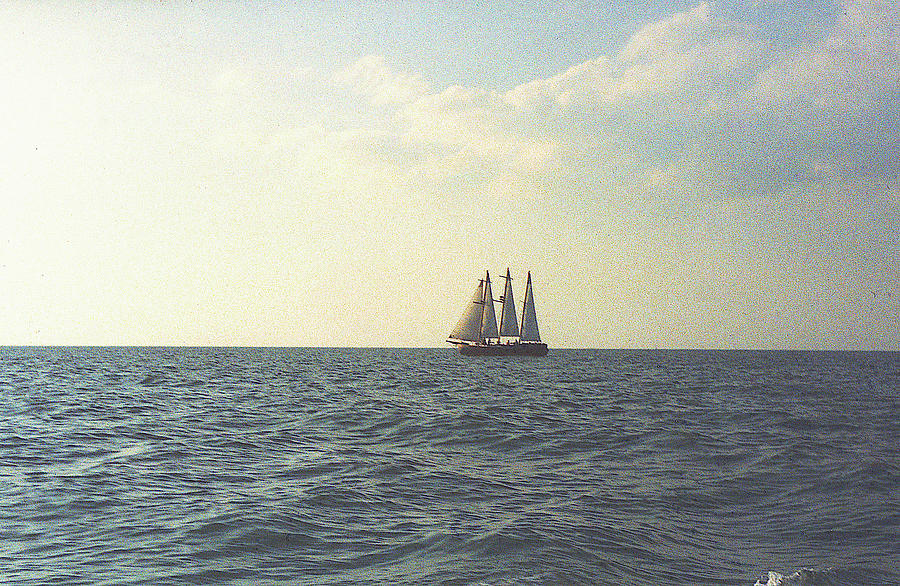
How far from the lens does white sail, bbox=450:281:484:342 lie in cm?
12189

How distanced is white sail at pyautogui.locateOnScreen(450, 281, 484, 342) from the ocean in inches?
3475

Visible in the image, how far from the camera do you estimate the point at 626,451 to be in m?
23.4

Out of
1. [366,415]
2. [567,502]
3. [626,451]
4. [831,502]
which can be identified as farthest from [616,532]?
[366,415]

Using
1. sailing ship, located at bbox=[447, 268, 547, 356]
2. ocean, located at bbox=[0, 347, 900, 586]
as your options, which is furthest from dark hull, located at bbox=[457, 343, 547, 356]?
ocean, located at bbox=[0, 347, 900, 586]

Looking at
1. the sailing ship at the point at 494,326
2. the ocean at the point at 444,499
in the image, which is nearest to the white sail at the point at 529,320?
the sailing ship at the point at 494,326

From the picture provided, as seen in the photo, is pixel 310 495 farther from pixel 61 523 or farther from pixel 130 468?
pixel 130 468

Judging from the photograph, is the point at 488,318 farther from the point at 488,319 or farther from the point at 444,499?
the point at 444,499

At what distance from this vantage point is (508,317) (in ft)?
410

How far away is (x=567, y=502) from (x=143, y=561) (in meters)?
A: 8.80

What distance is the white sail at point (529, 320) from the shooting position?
12162cm

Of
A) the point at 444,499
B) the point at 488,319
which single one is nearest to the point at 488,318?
the point at 488,319

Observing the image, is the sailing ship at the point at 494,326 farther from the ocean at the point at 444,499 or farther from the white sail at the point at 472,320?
the ocean at the point at 444,499

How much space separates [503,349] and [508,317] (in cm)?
579

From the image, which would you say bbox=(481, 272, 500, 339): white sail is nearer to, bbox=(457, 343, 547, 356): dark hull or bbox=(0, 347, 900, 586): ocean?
bbox=(457, 343, 547, 356): dark hull
